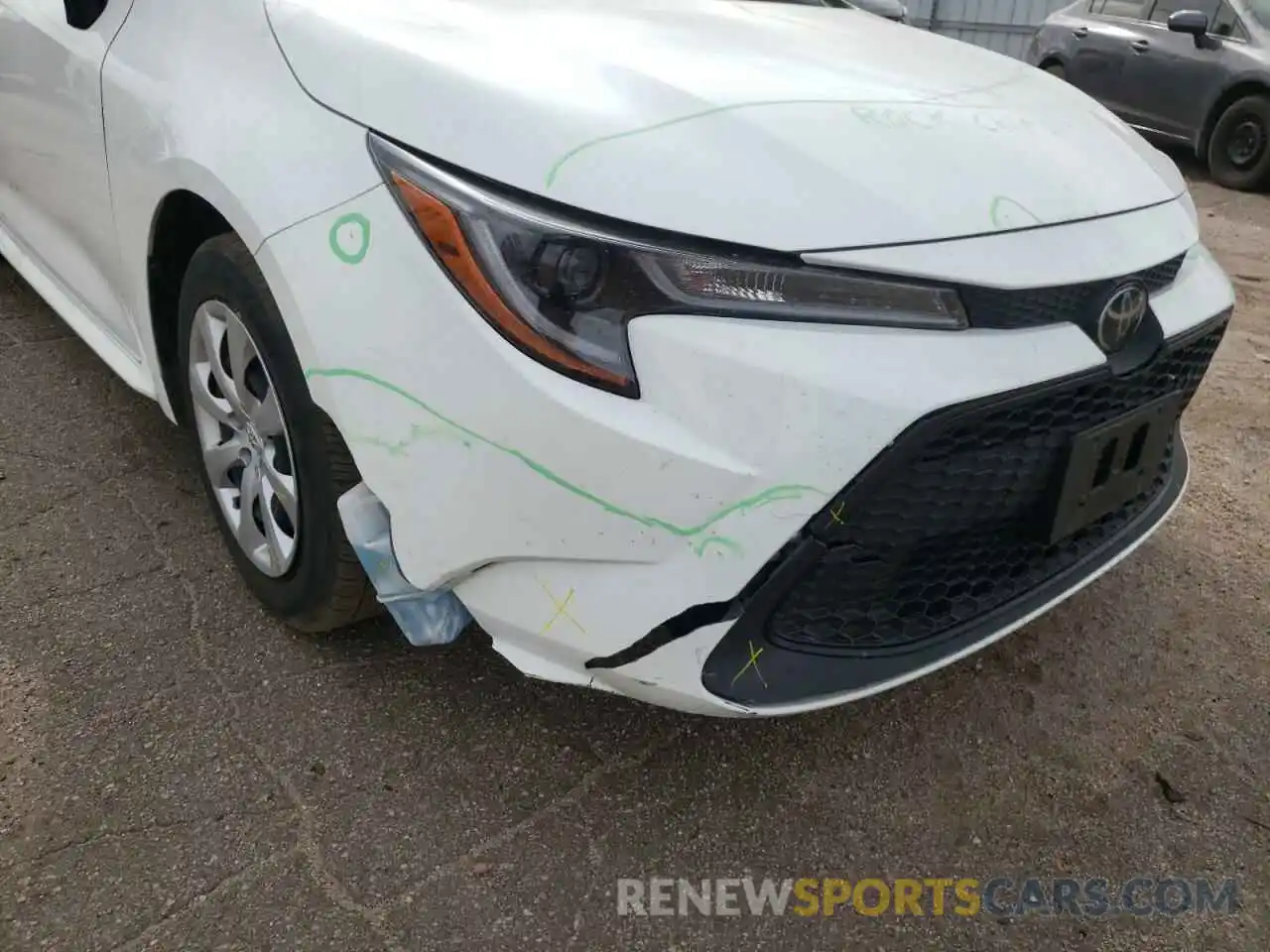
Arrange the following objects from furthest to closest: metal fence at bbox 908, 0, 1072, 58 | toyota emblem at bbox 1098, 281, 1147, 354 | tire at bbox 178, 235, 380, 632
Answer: metal fence at bbox 908, 0, 1072, 58
tire at bbox 178, 235, 380, 632
toyota emblem at bbox 1098, 281, 1147, 354

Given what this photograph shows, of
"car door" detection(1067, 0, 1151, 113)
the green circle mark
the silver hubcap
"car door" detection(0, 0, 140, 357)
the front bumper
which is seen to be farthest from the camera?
"car door" detection(1067, 0, 1151, 113)

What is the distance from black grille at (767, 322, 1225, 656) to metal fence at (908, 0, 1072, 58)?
9.99 m

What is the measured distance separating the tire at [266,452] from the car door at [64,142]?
1.45 feet

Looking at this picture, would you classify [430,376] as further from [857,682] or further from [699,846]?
[699,846]

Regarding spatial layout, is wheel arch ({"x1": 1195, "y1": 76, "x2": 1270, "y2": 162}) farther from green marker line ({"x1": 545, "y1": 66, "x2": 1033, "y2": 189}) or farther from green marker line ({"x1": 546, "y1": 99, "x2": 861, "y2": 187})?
green marker line ({"x1": 546, "y1": 99, "x2": 861, "y2": 187})

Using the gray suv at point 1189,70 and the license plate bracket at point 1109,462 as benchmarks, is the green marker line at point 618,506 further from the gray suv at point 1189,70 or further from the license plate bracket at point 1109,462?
the gray suv at point 1189,70

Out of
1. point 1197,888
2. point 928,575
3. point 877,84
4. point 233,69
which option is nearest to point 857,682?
point 928,575

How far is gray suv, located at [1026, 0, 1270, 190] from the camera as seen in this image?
6539 millimetres

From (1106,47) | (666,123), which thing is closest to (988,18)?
(1106,47)

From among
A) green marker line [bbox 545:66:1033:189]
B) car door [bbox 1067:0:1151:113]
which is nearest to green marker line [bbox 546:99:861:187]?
green marker line [bbox 545:66:1033:189]

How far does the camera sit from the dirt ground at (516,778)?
1.58 m

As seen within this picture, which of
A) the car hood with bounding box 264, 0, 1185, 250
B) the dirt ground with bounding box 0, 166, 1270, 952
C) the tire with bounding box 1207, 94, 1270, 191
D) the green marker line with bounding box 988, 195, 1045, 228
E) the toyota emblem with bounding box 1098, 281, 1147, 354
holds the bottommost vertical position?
the dirt ground with bounding box 0, 166, 1270, 952

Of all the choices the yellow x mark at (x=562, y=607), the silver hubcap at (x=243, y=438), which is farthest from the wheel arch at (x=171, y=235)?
→ the yellow x mark at (x=562, y=607)

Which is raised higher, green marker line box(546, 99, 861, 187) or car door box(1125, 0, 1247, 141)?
green marker line box(546, 99, 861, 187)
